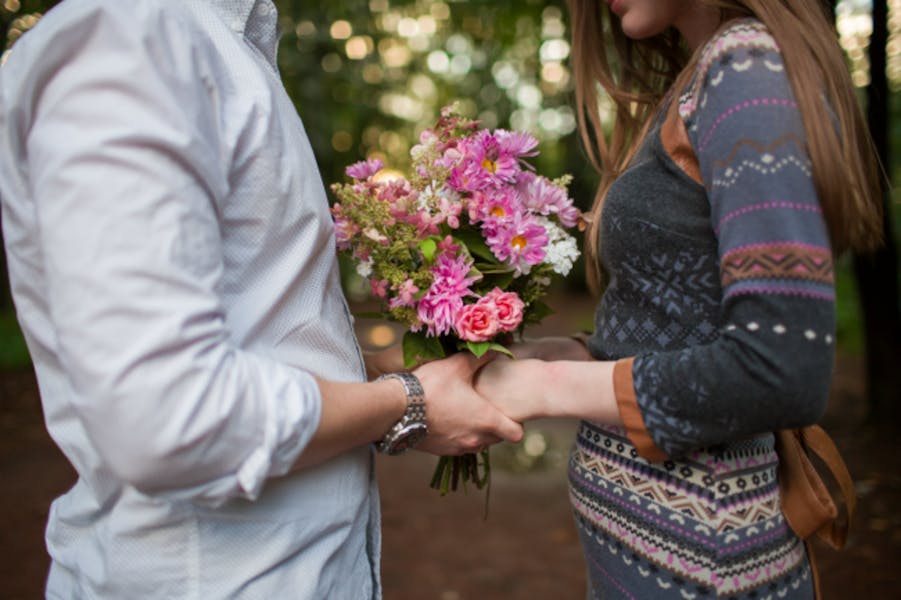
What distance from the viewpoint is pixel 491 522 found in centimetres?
599

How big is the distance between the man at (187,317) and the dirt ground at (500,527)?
3721 mm

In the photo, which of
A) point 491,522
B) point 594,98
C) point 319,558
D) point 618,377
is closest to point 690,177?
point 618,377

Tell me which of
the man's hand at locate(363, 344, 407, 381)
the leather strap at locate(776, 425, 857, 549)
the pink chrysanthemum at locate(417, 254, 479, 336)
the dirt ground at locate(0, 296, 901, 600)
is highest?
the pink chrysanthemum at locate(417, 254, 479, 336)

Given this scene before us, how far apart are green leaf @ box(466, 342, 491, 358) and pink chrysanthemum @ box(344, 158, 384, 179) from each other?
0.58 metres

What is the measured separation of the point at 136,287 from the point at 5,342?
14161 mm

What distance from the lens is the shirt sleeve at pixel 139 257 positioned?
3.76 feet

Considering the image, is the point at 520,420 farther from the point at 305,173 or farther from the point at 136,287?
the point at 136,287

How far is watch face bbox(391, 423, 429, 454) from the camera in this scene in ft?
5.57

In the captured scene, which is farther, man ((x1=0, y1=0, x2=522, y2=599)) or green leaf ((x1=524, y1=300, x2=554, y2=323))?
green leaf ((x1=524, y1=300, x2=554, y2=323))

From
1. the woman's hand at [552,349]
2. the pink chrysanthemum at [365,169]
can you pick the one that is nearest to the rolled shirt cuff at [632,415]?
the woman's hand at [552,349]

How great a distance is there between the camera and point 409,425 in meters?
1.71

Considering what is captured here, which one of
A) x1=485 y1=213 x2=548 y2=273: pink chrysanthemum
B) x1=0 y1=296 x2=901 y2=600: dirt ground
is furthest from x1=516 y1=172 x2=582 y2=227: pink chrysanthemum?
x1=0 y1=296 x2=901 y2=600: dirt ground

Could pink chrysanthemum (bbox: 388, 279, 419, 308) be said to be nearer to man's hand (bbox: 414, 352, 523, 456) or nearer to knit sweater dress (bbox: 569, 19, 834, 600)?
man's hand (bbox: 414, 352, 523, 456)

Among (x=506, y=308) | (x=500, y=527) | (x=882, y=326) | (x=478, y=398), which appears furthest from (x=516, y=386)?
(x=882, y=326)
